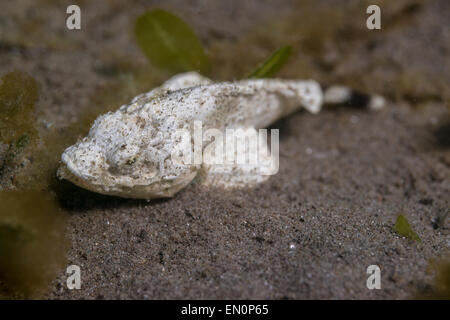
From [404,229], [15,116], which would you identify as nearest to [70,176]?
[15,116]

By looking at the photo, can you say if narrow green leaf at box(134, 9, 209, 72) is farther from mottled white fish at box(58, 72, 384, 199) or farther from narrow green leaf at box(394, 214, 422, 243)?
narrow green leaf at box(394, 214, 422, 243)

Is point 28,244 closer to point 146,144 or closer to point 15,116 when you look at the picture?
point 146,144

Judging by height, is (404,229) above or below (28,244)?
above

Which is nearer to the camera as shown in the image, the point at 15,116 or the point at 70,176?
the point at 70,176

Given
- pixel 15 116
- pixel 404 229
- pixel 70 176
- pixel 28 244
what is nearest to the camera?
pixel 28 244

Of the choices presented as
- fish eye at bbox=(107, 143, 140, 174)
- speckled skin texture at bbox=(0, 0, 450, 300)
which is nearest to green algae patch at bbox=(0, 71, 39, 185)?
speckled skin texture at bbox=(0, 0, 450, 300)
